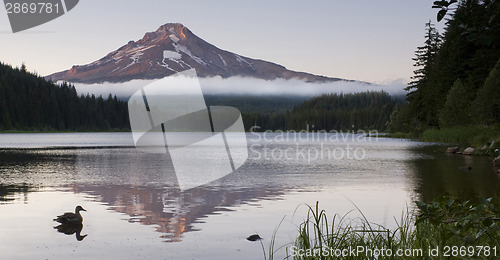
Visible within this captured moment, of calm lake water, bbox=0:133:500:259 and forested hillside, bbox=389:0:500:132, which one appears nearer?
calm lake water, bbox=0:133:500:259

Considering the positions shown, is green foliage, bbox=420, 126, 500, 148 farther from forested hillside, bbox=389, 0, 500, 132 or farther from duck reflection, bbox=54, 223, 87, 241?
duck reflection, bbox=54, 223, 87, 241

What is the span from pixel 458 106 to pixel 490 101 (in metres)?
14.3

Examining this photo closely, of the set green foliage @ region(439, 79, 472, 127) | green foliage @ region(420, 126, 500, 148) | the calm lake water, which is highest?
green foliage @ region(439, 79, 472, 127)

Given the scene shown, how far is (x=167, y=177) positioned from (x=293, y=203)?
1222 cm

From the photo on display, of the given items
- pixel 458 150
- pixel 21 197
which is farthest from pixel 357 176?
pixel 458 150

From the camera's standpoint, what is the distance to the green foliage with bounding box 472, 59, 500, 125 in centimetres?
6015

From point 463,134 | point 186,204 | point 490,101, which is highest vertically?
point 490,101

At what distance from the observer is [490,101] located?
61.5 m

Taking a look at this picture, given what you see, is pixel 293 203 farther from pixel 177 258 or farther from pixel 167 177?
pixel 167 177

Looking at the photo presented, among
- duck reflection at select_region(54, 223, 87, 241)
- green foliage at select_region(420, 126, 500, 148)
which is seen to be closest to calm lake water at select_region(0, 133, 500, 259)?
duck reflection at select_region(54, 223, 87, 241)

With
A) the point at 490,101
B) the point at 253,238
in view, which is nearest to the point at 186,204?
the point at 253,238

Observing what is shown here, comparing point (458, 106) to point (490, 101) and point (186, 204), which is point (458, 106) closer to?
point (490, 101)

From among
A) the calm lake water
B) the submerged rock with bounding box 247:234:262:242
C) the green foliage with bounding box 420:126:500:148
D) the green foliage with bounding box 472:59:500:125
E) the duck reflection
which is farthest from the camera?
the green foliage with bounding box 472:59:500:125

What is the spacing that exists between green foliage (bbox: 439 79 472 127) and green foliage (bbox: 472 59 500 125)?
9331mm
